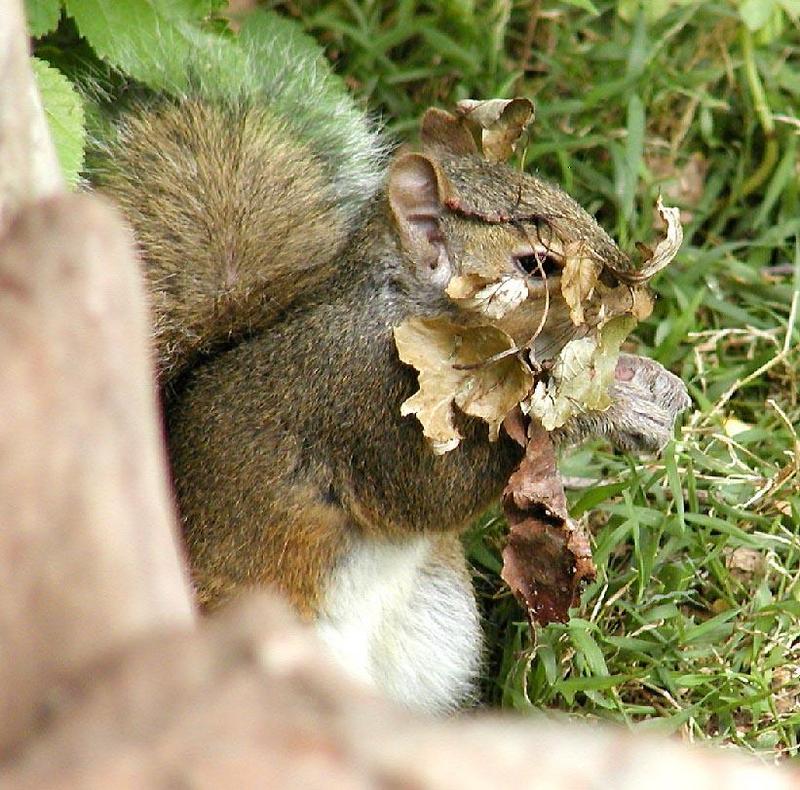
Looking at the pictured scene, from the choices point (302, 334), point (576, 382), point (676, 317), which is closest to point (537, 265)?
point (576, 382)

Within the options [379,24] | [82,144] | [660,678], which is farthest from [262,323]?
[379,24]

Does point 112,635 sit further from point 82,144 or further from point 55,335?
point 82,144

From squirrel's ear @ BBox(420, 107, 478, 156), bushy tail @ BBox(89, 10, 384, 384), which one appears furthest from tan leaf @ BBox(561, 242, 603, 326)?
bushy tail @ BBox(89, 10, 384, 384)

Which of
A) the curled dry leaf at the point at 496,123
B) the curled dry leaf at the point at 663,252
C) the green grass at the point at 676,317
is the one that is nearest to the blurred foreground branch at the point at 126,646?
the curled dry leaf at the point at 663,252

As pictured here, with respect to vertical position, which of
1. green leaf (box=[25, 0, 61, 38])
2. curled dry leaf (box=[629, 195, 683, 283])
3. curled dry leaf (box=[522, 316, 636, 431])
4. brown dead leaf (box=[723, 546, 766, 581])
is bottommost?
brown dead leaf (box=[723, 546, 766, 581])

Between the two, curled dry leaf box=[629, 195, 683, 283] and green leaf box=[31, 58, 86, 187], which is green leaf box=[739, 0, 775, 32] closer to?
curled dry leaf box=[629, 195, 683, 283]

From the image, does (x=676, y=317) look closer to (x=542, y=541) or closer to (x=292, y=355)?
(x=542, y=541)

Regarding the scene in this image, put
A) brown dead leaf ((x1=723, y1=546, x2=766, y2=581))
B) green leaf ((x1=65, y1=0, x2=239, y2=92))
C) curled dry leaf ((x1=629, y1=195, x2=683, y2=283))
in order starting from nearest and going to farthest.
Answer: curled dry leaf ((x1=629, y1=195, x2=683, y2=283)) → green leaf ((x1=65, y1=0, x2=239, y2=92)) → brown dead leaf ((x1=723, y1=546, x2=766, y2=581))
